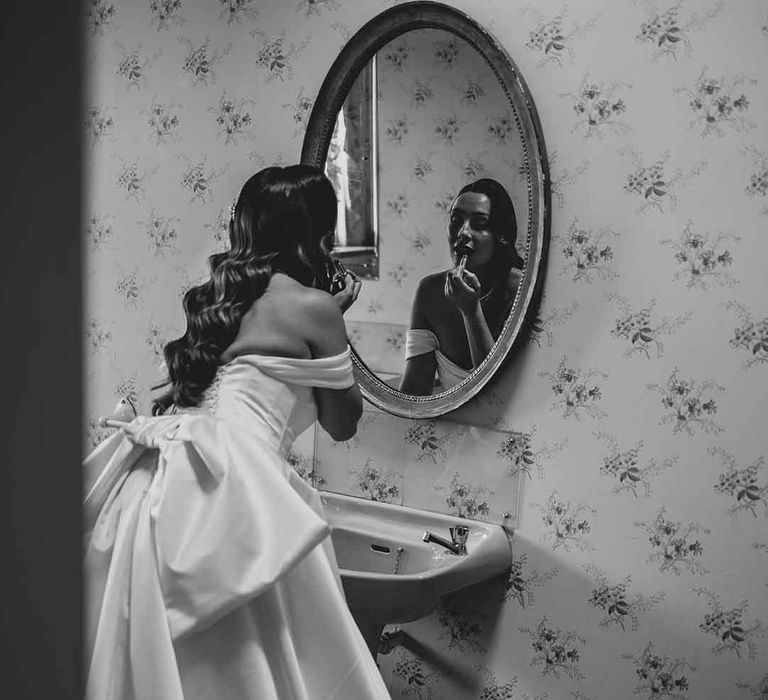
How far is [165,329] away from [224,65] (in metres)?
0.75

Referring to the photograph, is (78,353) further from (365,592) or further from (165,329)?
(165,329)

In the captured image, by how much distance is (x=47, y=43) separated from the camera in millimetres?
138

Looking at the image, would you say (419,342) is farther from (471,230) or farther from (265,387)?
(265,387)

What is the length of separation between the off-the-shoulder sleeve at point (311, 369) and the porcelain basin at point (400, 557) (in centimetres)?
39

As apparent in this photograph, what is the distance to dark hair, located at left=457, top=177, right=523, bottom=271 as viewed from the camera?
186 cm

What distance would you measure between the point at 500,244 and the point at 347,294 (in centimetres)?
39

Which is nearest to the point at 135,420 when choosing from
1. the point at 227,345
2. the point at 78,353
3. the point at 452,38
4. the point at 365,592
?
the point at 227,345

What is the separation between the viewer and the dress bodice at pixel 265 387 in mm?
1658

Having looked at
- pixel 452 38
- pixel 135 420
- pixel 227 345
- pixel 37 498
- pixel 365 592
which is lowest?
pixel 365 592

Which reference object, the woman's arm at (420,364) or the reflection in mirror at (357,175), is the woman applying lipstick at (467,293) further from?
the reflection in mirror at (357,175)

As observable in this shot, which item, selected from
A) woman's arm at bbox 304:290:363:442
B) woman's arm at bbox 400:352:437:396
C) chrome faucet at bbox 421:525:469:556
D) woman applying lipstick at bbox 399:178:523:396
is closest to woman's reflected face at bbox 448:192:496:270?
woman applying lipstick at bbox 399:178:523:396

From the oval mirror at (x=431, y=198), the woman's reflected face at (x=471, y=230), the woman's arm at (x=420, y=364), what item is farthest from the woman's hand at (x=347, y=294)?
the woman's reflected face at (x=471, y=230)

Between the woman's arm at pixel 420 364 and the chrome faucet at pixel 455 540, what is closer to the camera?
the chrome faucet at pixel 455 540

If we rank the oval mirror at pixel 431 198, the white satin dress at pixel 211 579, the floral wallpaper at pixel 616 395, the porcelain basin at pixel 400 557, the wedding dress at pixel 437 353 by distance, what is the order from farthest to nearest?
1. the wedding dress at pixel 437 353
2. the oval mirror at pixel 431 198
3. the porcelain basin at pixel 400 557
4. the floral wallpaper at pixel 616 395
5. the white satin dress at pixel 211 579
